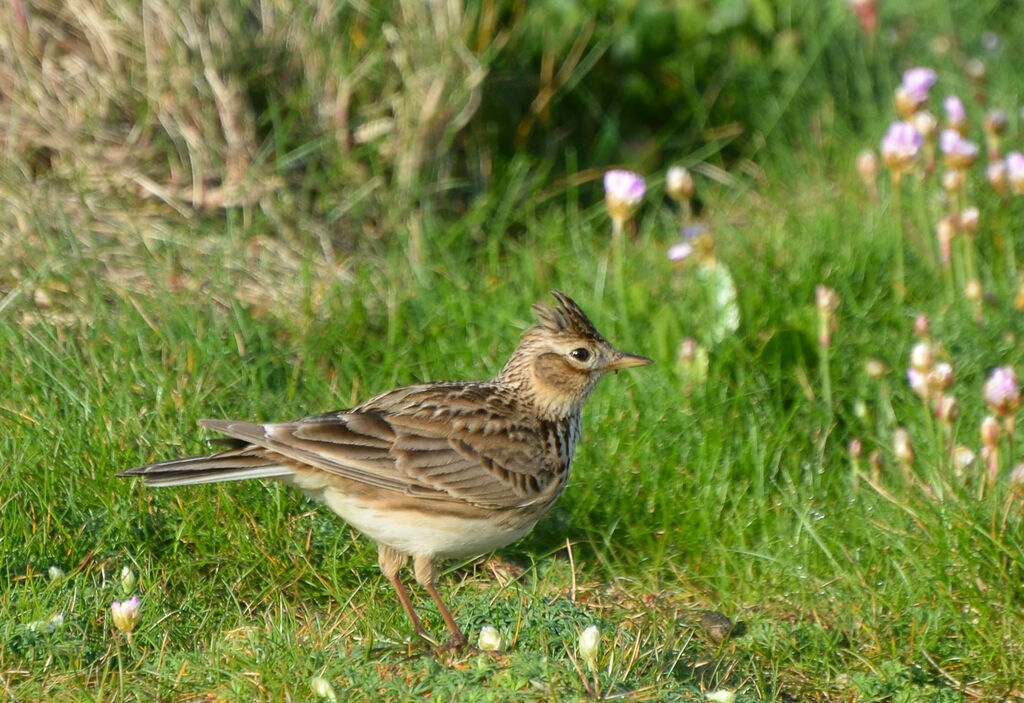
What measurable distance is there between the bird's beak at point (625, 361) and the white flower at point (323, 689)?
1771 mm

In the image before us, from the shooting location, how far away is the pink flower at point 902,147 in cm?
606

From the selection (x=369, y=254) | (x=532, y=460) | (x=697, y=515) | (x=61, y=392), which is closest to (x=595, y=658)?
(x=532, y=460)

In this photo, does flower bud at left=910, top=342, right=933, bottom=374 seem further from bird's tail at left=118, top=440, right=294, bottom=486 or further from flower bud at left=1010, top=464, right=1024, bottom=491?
bird's tail at left=118, top=440, right=294, bottom=486

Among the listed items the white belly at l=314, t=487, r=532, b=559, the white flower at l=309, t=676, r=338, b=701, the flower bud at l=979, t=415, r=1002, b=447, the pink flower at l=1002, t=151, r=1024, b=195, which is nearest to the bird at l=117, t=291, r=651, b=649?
the white belly at l=314, t=487, r=532, b=559

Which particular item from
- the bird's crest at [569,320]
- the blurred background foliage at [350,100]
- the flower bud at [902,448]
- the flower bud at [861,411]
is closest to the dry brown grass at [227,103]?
the blurred background foliage at [350,100]

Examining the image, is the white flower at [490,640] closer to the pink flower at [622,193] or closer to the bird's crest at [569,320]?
the bird's crest at [569,320]

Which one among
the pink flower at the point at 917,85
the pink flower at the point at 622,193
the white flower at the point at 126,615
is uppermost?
the pink flower at the point at 917,85

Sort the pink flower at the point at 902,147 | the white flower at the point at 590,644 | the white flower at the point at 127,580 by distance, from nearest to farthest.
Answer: the white flower at the point at 590,644, the white flower at the point at 127,580, the pink flower at the point at 902,147

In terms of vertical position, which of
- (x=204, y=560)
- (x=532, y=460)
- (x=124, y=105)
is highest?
(x=124, y=105)

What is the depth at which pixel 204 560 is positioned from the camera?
485cm

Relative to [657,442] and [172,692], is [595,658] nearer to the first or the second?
[172,692]

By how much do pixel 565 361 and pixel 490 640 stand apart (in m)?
1.32

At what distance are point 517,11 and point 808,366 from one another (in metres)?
2.92

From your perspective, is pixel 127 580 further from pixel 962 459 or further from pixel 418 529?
pixel 962 459
